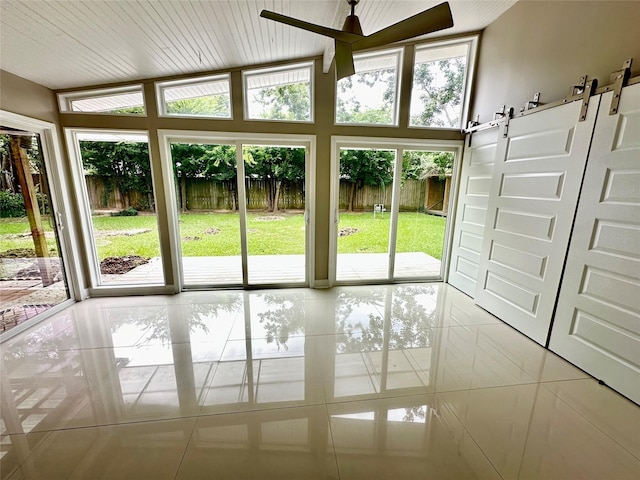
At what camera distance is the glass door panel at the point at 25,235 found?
2.56m

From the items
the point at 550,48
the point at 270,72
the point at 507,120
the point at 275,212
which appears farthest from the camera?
the point at 275,212

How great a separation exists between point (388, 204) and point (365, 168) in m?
0.63

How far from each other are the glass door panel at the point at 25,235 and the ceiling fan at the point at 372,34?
9.68ft

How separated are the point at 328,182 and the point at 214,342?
2371 millimetres

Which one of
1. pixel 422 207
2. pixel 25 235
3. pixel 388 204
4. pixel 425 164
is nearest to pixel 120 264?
pixel 25 235

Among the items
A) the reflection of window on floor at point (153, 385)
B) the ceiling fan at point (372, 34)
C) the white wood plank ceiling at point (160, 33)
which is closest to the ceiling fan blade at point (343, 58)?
the ceiling fan at point (372, 34)

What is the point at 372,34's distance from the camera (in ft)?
5.88

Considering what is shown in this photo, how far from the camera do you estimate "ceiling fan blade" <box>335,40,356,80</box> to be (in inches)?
75.1

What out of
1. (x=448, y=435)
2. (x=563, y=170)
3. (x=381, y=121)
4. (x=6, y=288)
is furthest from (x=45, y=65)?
(x=563, y=170)

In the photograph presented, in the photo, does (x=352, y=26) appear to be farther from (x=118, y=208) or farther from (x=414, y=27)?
(x=118, y=208)

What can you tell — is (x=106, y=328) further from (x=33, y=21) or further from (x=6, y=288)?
(x=33, y=21)

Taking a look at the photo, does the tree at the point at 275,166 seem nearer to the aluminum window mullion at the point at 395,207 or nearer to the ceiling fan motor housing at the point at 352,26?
the aluminum window mullion at the point at 395,207

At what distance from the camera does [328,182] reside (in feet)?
11.9

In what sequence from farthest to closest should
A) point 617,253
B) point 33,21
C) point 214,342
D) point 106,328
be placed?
point 106,328 < point 214,342 < point 617,253 < point 33,21
